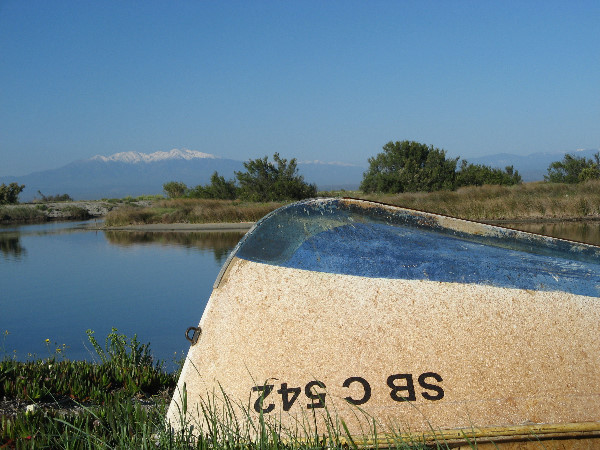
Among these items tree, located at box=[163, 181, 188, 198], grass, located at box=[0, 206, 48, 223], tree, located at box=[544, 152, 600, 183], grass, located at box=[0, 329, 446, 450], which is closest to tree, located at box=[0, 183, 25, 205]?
grass, located at box=[0, 206, 48, 223]

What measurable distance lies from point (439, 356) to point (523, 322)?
1.02 feet

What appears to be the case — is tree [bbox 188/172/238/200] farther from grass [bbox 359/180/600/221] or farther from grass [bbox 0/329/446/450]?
grass [bbox 0/329/446/450]

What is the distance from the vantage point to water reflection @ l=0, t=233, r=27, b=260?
19011 mm

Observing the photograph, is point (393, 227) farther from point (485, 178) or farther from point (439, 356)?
point (485, 178)

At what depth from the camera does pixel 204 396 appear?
2.03 m

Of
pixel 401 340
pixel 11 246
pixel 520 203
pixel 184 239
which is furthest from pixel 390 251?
pixel 11 246

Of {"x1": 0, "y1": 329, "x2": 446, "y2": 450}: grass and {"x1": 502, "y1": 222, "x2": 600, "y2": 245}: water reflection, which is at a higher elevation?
{"x1": 0, "y1": 329, "x2": 446, "y2": 450}: grass

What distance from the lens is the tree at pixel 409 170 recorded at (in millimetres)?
34531

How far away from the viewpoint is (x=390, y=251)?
6.92 ft

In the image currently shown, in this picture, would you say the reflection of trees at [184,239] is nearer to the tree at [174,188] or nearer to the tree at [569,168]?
the tree at [569,168]

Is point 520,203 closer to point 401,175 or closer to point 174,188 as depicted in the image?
point 401,175

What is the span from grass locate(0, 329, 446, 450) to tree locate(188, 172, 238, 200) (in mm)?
34486

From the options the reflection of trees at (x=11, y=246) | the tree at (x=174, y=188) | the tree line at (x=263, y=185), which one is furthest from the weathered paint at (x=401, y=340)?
the tree at (x=174, y=188)

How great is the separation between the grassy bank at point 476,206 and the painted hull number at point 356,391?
1493 centimetres
